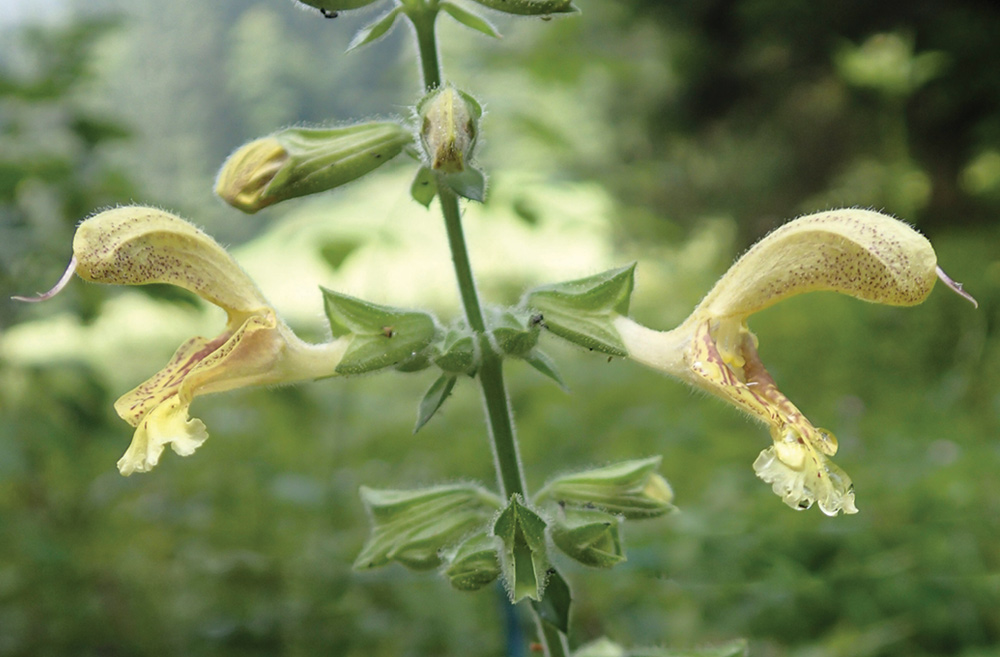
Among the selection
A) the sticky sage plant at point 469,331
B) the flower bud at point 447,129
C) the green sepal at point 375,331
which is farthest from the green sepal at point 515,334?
the flower bud at point 447,129

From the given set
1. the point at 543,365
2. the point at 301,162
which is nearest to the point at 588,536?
the point at 543,365

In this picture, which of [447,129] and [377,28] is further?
[377,28]

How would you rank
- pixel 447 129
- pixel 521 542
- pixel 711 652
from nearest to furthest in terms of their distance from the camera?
pixel 447 129 → pixel 521 542 → pixel 711 652

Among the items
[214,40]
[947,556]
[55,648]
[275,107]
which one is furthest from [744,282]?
[214,40]

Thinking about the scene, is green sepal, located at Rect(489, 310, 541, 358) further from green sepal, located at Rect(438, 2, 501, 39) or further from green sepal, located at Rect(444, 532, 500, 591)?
green sepal, located at Rect(438, 2, 501, 39)

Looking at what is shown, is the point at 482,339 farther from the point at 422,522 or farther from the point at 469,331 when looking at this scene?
the point at 422,522
